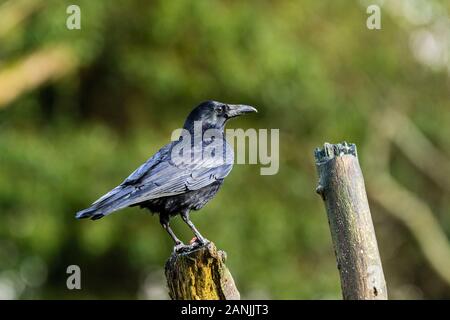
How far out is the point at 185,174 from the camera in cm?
622

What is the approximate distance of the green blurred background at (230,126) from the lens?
1520 cm

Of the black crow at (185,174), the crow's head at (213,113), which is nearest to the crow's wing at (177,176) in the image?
the black crow at (185,174)

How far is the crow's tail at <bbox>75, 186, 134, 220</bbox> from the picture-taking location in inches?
211

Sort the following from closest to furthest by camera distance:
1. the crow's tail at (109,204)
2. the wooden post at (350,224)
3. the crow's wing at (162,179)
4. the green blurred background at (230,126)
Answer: the wooden post at (350,224), the crow's tail at (109,204), the crow's wing at (162,179), the green blurred background at (230,126)

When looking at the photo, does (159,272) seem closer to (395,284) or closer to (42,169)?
(42,169)

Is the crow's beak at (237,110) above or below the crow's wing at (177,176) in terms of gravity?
above

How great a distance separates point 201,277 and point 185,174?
941 mm

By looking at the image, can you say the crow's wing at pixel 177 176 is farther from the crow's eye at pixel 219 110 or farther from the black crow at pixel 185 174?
the crow's eye at pixel 219 110

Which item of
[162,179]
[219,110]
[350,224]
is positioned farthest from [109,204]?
[219,110]

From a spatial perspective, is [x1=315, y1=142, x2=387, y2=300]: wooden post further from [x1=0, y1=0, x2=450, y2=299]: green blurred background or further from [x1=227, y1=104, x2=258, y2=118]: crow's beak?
[x1=0, y1=0, x2=450, y2=299]: green blurred background

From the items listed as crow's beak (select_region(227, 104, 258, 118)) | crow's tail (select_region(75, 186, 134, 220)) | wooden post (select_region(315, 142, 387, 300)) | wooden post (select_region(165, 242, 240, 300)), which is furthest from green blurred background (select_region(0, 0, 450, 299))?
wooden post (select_region(315, 142, 387, 300))

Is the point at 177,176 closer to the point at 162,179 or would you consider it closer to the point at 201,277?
the point at 162,179

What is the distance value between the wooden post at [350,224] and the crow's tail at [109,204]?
4.25ft
